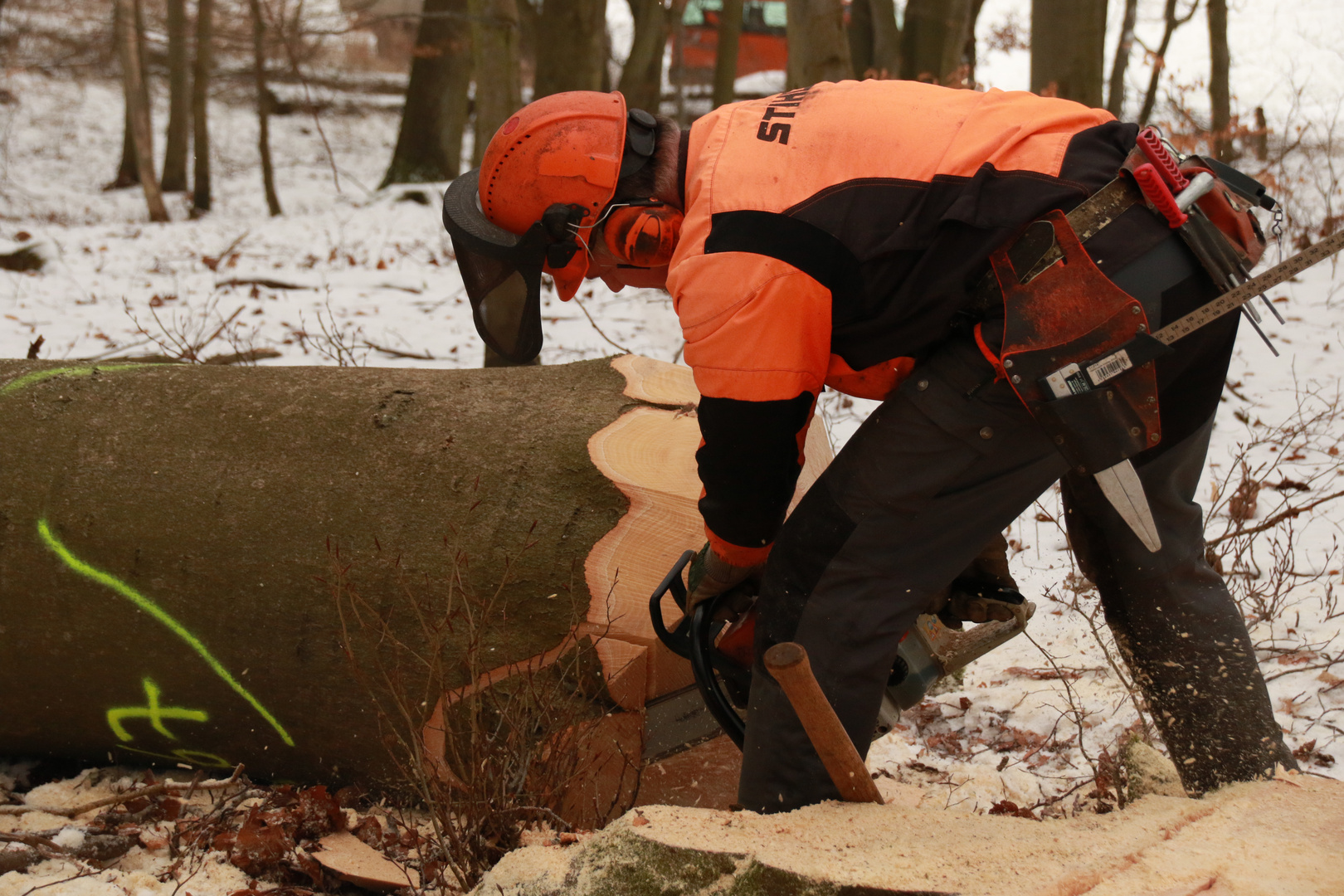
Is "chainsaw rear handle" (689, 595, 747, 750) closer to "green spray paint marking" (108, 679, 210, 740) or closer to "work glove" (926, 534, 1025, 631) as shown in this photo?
"work glove" (926, 534, 1025, 631)

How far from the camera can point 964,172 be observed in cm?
171

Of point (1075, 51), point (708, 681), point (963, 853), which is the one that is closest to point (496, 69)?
point (1075, 51)

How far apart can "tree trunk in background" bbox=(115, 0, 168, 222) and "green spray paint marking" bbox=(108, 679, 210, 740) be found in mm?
9967

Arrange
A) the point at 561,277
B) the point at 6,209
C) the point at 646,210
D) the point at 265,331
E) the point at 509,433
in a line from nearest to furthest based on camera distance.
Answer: the point at 646,210 < the point at 561,277 < the point at 509,433 < the point at 265,331 < the point at 6,209

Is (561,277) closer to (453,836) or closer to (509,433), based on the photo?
(509,433)

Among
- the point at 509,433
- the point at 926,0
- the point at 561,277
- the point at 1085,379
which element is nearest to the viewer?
the point at 1085,379

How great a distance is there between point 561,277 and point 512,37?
3.67 meters

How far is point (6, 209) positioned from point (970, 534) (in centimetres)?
1443

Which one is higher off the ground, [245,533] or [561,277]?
[561,277]

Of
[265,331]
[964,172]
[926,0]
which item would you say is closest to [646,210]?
[964,172]

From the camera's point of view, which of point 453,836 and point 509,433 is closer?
point 453,836

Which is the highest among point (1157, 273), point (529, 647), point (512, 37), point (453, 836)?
point (512, 37)

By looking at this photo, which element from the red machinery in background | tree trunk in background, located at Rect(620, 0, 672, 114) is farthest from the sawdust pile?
the red machinery in background

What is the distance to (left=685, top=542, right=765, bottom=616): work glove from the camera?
78.2 inches
